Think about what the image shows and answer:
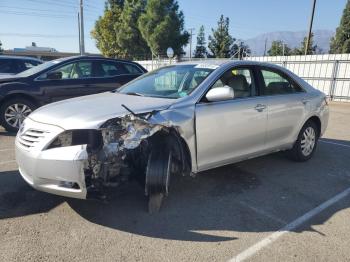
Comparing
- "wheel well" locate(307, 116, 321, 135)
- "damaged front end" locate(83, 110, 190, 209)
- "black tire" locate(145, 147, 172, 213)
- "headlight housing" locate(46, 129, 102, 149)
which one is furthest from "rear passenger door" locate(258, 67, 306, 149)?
"headlight housing" locate(46, 129, 102, 149)

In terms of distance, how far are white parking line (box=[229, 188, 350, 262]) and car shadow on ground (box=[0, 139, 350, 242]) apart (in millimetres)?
63

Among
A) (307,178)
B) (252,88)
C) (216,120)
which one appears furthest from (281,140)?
(216,120)

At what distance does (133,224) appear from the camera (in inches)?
124

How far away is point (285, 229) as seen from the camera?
312 centimetres

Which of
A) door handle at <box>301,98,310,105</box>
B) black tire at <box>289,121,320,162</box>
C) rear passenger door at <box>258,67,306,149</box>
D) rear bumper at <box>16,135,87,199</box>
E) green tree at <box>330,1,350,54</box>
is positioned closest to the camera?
rear bumper at <box>16,135,87,199</box>

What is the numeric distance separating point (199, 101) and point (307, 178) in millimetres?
2130

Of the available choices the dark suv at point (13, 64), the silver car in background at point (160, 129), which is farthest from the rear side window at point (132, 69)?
the silver car in background at point (160, 129)

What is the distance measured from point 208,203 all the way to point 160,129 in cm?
108

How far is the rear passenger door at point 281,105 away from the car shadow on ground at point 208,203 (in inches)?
22.4

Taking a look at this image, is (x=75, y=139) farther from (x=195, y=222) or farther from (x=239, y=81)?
(x=239, y=81)

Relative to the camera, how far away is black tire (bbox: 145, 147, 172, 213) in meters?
3.23

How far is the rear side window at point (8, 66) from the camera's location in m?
9.07

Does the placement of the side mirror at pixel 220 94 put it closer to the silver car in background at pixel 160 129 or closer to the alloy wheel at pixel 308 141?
the silver car in background at pixel 160 129

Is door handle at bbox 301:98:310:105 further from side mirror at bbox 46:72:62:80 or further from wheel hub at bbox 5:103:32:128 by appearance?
wheel hub at bbox 5:103:32:128
